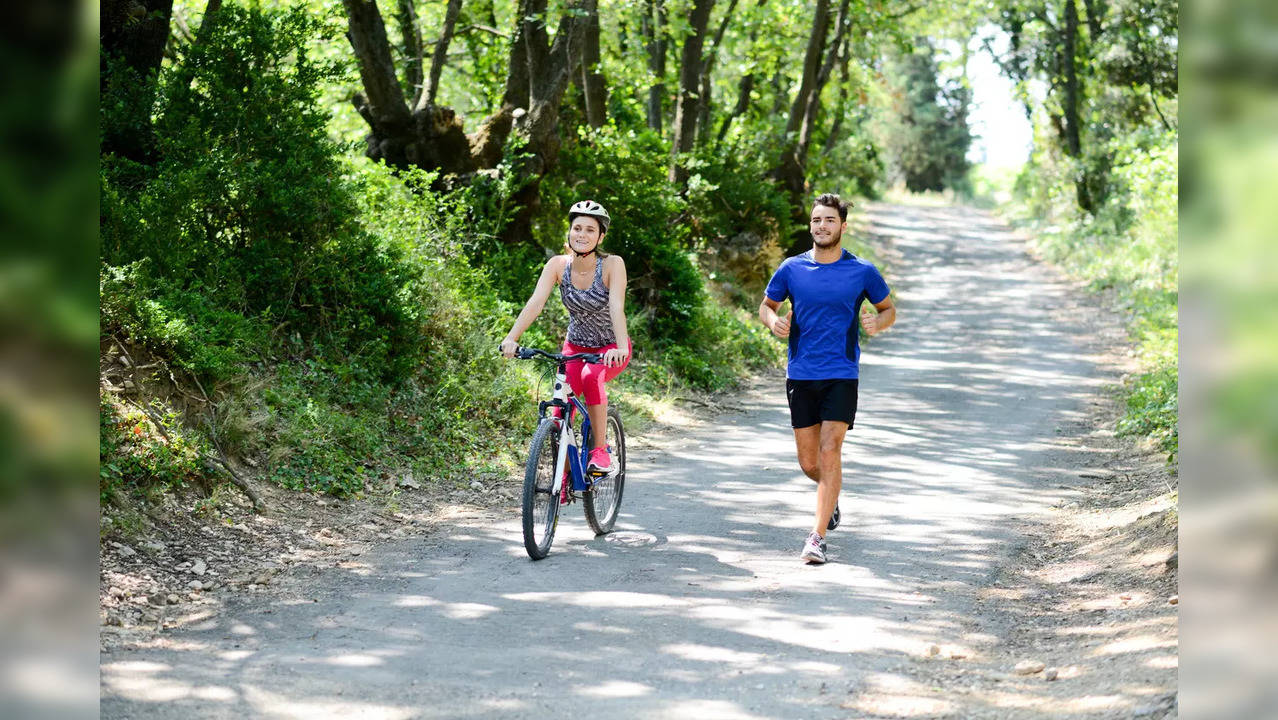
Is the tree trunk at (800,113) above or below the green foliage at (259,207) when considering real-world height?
above

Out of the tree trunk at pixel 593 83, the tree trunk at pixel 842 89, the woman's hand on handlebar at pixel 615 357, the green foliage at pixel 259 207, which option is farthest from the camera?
the tree trunk at pixel 842 89

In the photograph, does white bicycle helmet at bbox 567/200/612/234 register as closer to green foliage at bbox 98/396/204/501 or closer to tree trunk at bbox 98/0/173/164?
green foliage at bbox 98/396/204/501

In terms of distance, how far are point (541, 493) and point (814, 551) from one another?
176 centimetres

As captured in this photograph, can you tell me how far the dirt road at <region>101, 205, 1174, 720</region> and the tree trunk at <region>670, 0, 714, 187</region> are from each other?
10.2 metres

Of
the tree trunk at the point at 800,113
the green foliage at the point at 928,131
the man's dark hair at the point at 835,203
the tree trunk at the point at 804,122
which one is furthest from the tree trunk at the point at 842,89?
the green foliage at the point at 928,131

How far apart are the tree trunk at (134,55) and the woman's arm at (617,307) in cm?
497

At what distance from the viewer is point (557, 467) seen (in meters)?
7.30

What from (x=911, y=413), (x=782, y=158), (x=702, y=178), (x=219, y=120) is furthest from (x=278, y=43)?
(x=782, y=158)

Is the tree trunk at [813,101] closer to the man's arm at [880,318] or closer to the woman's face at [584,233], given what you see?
the man's arm at [880,318]

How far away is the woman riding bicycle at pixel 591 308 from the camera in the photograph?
7.40m

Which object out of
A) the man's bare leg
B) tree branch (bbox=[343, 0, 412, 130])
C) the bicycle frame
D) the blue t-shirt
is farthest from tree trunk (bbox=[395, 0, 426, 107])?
the man's bare leg
